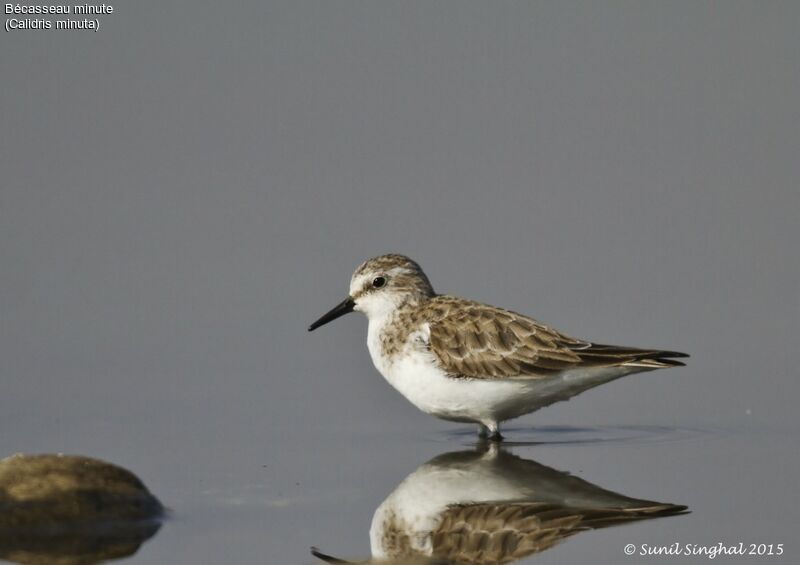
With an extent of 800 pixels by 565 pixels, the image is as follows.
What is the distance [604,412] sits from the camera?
9.69 metres

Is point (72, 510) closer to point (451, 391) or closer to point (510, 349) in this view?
point (451, 391)

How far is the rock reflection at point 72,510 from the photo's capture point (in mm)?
6195

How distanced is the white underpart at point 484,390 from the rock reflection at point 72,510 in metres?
2.76

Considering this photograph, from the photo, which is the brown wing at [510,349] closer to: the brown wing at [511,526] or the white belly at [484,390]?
the white belly at [484,390]

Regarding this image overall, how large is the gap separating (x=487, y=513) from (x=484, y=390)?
223 cm

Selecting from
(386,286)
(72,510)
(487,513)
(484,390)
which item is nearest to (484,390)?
(484,390)

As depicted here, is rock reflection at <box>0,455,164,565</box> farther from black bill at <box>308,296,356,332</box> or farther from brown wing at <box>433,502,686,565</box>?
black bill at <box>308,296,356,332</box>

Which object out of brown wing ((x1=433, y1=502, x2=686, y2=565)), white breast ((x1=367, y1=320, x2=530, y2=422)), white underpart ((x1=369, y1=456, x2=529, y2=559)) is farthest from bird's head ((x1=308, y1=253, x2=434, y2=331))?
brown wing ((x1=433, y1=502, x2=686, y2=565))

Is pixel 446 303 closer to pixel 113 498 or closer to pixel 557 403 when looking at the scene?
pixel 557 403

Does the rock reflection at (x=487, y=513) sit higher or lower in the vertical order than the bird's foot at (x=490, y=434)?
lower

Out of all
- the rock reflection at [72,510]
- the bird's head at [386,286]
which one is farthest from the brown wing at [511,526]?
the bird's head at [386,286]

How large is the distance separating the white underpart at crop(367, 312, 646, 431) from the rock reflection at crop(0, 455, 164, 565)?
276 centimetres

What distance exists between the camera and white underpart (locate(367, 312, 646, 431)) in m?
9.02

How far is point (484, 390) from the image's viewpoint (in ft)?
29.6
